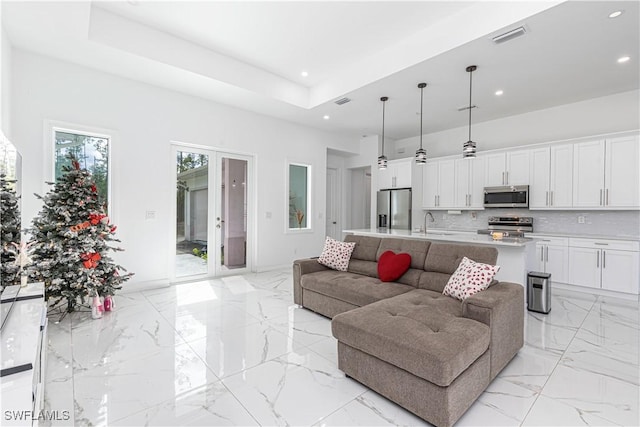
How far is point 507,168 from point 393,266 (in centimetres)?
364

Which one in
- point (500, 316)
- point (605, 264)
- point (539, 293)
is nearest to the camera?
point (500, 316)

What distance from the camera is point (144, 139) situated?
14.4 ft

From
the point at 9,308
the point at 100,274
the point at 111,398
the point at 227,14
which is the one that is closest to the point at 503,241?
the point at 111,398

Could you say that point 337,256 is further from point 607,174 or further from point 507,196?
point 607,174

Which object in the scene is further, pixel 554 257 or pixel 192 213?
pixel 192 213

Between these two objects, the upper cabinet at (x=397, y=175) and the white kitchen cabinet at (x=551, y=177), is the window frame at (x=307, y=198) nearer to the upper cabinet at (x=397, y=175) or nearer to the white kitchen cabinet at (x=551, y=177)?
the upper cabinet at (x=397, y=175)

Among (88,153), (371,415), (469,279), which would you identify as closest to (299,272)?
(469,279)

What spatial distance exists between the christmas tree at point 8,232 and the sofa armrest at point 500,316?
10.1 feet

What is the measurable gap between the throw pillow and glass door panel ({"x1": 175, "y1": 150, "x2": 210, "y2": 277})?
241 centimetres

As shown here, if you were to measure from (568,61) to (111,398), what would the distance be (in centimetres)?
560

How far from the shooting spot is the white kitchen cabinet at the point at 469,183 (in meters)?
5.75

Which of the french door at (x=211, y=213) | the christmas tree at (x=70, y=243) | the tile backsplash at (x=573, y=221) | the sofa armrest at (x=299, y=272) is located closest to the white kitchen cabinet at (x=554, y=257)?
the tile backsplash at (x=573, y=221)

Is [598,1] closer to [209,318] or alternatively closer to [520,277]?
[520,277]

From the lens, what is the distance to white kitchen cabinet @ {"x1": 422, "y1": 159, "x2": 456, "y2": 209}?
20.3 feet
